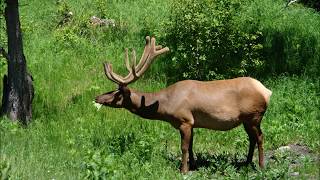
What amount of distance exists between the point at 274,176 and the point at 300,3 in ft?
46.1

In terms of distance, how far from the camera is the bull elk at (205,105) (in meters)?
8.55

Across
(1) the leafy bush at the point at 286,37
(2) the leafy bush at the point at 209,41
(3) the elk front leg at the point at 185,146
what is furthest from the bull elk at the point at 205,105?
(1) the leafy bush at the point at 286,37

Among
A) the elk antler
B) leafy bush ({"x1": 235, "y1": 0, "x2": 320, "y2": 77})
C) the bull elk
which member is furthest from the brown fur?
leafy bush ({"x1": 235, "y1": 0, "x2": 320, "y2": 77})

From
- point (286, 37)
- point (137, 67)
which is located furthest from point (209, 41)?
point (137, 67)

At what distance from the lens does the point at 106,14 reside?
703 inches

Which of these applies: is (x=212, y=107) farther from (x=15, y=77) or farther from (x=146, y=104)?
(x=15, y=77)

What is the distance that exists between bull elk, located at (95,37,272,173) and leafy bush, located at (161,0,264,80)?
4.39m

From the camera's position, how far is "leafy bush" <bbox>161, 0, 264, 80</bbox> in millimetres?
13171

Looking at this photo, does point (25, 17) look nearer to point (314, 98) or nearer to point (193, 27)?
point (193, 27)

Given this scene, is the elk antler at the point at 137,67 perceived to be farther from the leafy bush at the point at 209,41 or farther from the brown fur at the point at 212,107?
the leafy bush at the point at 209,41

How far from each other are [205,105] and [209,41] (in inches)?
193

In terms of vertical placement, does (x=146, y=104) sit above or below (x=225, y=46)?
below

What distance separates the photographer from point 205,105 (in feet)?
28.3

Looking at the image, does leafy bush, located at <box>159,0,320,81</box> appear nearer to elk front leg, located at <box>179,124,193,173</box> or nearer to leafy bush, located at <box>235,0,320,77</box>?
leafy bush, located at <box>235,0,320,77</box>
